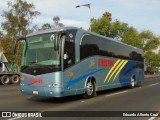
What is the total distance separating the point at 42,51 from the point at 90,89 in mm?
3619

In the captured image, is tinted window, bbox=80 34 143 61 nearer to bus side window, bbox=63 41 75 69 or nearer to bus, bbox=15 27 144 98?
bus, bbox=15 27 144 98

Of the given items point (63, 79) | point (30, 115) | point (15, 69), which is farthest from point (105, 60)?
point (15, 69)

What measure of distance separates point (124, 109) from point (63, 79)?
284 centimetres

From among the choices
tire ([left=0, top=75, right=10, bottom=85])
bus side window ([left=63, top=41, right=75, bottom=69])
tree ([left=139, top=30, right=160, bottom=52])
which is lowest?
tire ([left=0, top=75, right=10, bottom=85])

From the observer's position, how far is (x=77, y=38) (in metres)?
14.1

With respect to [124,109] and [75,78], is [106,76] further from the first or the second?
[124,109]

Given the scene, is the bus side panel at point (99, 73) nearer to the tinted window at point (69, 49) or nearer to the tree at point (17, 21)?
the tinted window at point (69, 49)

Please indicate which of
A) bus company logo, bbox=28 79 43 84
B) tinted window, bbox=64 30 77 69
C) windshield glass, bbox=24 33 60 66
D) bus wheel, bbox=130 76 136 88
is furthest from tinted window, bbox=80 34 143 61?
bus company logo, bbox=28 79 43 84

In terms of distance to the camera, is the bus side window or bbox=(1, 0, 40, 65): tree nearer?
the bus side window

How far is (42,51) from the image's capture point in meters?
13.0

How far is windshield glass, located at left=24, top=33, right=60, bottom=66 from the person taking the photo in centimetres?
1274

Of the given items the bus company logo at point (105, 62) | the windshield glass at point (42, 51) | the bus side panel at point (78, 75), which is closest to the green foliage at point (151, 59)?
the bus company logo at point (105, 62)

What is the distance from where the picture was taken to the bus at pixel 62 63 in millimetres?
12664

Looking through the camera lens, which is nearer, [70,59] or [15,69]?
[70,59]
